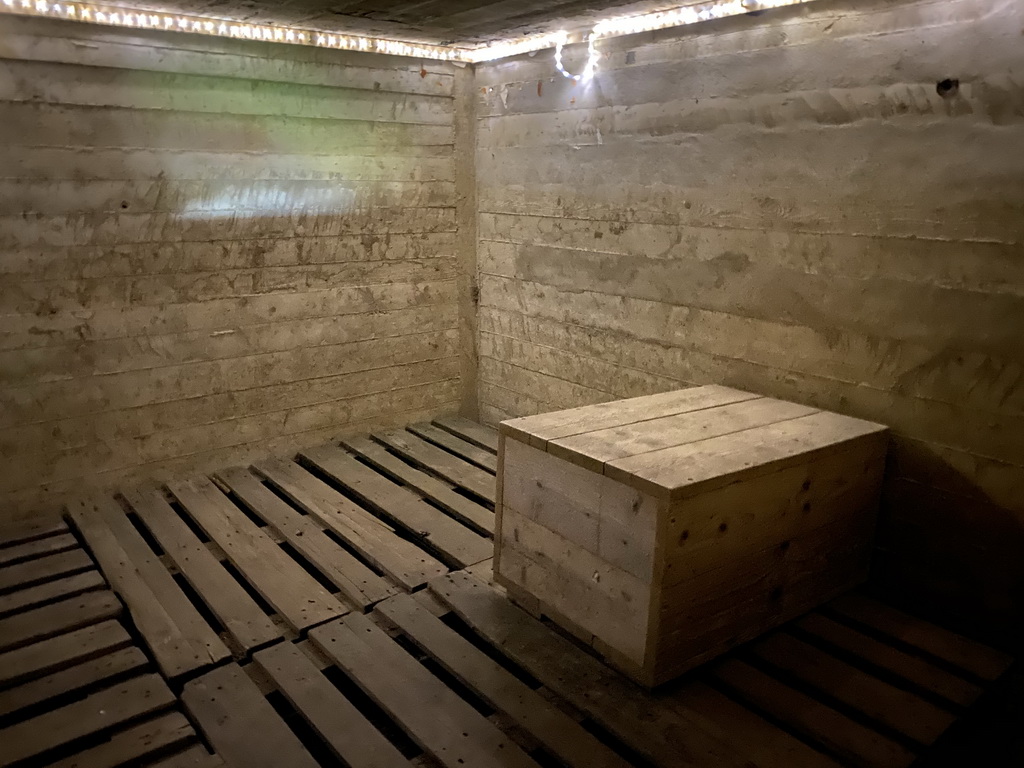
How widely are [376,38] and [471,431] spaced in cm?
204

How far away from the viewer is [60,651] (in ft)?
7.71

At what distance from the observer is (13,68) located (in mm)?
2977

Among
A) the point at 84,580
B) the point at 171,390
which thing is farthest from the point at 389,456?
the point at 84,580

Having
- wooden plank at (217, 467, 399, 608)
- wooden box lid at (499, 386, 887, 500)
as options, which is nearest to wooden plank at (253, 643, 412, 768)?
wooden plank at (217, 467, 399, 608)

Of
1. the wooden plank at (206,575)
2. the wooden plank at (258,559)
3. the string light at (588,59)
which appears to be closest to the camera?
the wooden plank at (206,575)

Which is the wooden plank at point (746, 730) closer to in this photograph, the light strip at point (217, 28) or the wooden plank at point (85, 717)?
the wooden plank at point (85, 717)

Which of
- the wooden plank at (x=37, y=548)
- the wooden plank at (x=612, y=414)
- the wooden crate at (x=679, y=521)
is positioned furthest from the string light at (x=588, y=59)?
the wooden plank at (x=37, y=548)

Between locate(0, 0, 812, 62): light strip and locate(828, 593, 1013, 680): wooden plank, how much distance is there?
2.02 metres

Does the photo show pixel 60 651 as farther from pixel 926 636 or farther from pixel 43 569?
pixel 926 636

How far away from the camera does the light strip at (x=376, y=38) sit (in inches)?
116

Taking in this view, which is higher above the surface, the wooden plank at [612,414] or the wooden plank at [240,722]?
Answer: the wooden plank at [612,414]

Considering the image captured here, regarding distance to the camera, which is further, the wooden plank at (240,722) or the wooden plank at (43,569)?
the wooden plank at (43,569)

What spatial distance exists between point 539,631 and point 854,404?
1316mm

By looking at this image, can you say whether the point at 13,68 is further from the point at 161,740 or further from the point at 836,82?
the point at 836,82
